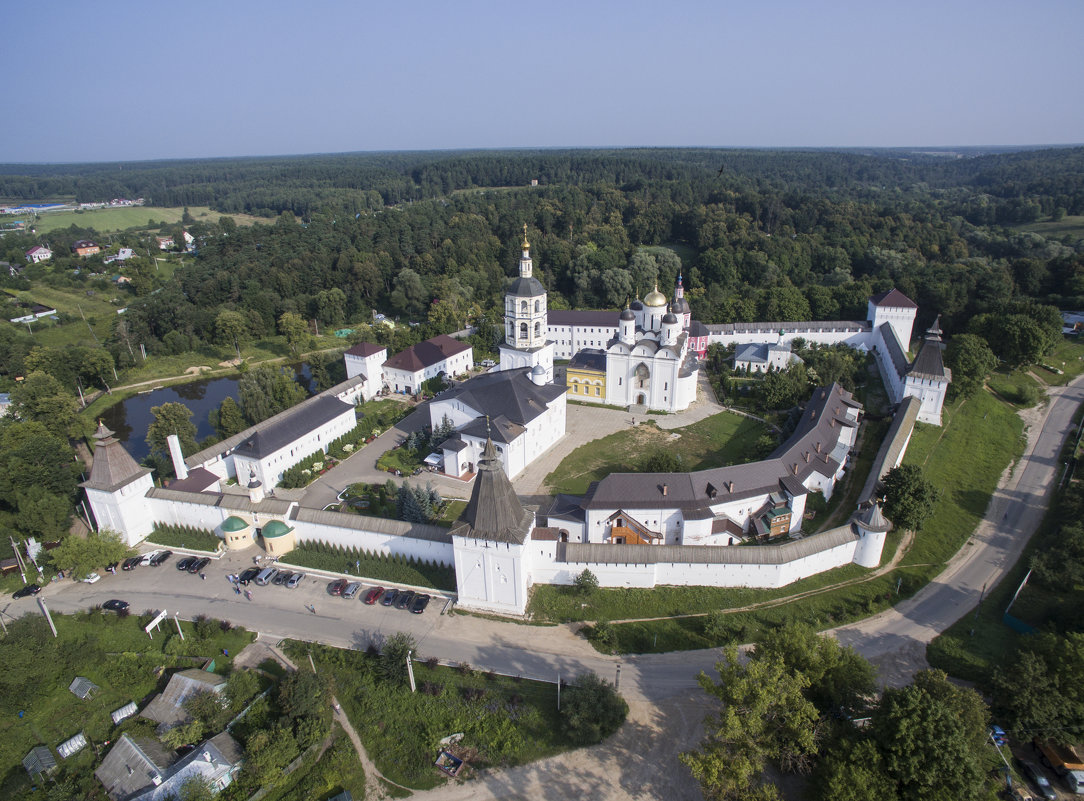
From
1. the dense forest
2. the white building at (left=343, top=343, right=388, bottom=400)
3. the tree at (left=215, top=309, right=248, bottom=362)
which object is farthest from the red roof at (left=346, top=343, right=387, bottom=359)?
the tree at (left=215, top=309, right=248, bottom=362)

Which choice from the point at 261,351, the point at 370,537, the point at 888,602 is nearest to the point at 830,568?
the point at 888,602

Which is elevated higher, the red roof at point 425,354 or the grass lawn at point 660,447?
the red roof at point 425,354

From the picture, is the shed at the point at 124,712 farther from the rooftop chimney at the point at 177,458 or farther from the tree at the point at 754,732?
the tree at the point at 754,732

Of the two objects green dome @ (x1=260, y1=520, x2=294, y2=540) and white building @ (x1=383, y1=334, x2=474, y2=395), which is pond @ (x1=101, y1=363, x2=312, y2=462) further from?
green dome @ (x1=260, y1=520, x2=294, y2=540)

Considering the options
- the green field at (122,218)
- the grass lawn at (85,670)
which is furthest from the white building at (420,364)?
the green field at (122,218)

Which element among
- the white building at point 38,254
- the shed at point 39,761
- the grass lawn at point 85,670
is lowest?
the grass lawn at point 85,670
